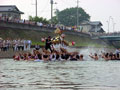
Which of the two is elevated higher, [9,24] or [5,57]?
[9,24]

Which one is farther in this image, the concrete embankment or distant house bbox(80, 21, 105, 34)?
distant house bbox(80, 21, 105, 34)

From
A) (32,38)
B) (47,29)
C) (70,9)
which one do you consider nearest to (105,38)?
(47,29)

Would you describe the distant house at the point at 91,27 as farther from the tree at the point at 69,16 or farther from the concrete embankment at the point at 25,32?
the concrete embankment at the point at 25,32

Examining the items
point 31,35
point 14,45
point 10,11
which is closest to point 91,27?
point 10,11

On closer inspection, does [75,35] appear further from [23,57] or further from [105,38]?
[23,57]

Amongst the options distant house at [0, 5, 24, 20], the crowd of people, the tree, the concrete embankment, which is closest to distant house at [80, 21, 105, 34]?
the tree

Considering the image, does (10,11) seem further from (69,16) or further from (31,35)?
(69,16)

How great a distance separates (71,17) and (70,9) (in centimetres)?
426

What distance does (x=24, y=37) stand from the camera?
72.6 m

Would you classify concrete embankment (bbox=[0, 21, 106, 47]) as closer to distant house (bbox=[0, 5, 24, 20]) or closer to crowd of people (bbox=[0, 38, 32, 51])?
crowd of people (bbox=[0, 38, 32, 51])

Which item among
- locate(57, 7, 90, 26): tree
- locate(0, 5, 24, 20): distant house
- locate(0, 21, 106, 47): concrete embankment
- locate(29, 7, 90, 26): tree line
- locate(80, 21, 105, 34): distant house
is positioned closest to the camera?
locate(0, 21, 106, 47): concrete embankment

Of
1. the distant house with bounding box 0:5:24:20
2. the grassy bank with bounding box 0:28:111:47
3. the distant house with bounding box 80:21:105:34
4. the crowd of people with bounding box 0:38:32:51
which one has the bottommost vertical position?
the crowd of people with bounding box 0:38:32:51

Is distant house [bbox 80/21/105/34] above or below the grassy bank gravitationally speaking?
above

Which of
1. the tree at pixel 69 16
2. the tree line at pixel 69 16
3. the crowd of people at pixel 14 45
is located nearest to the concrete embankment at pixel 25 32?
the crowd of people at pixel 14 45
